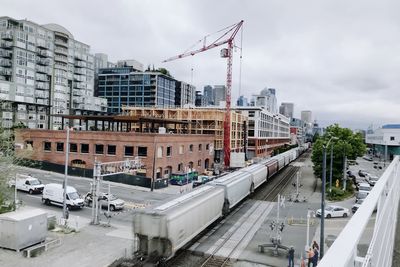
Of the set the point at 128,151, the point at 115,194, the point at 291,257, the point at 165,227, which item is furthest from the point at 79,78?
the point at 291,257

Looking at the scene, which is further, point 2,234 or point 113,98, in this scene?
point 113,98

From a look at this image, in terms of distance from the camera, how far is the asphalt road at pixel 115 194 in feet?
109

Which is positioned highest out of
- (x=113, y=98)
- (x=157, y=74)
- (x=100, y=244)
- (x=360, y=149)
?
(x=157, y=74)

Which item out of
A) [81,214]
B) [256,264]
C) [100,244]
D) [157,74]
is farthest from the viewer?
[157,74]

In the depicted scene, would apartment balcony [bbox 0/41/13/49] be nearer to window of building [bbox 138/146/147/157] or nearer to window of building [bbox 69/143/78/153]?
window of building [bbox 69/143/78/153]

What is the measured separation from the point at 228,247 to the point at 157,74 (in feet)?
459

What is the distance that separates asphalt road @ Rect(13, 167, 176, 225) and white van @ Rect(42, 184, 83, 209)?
0.54 m

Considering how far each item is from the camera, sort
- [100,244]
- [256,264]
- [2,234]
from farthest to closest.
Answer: [100,244] → [2,234] → [256,264]

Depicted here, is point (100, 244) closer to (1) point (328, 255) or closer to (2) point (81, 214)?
(2) point (81, 214)

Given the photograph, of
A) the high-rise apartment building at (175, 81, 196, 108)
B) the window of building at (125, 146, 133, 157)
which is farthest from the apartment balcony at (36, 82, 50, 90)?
the high-rise apartment building at (175, 81, 196, 108)

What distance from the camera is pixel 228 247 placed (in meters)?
24.5

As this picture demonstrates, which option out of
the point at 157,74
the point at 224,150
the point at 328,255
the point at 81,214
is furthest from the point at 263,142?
the point at 328,255

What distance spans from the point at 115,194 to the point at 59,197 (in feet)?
31.2

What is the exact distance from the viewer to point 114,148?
53344mm
